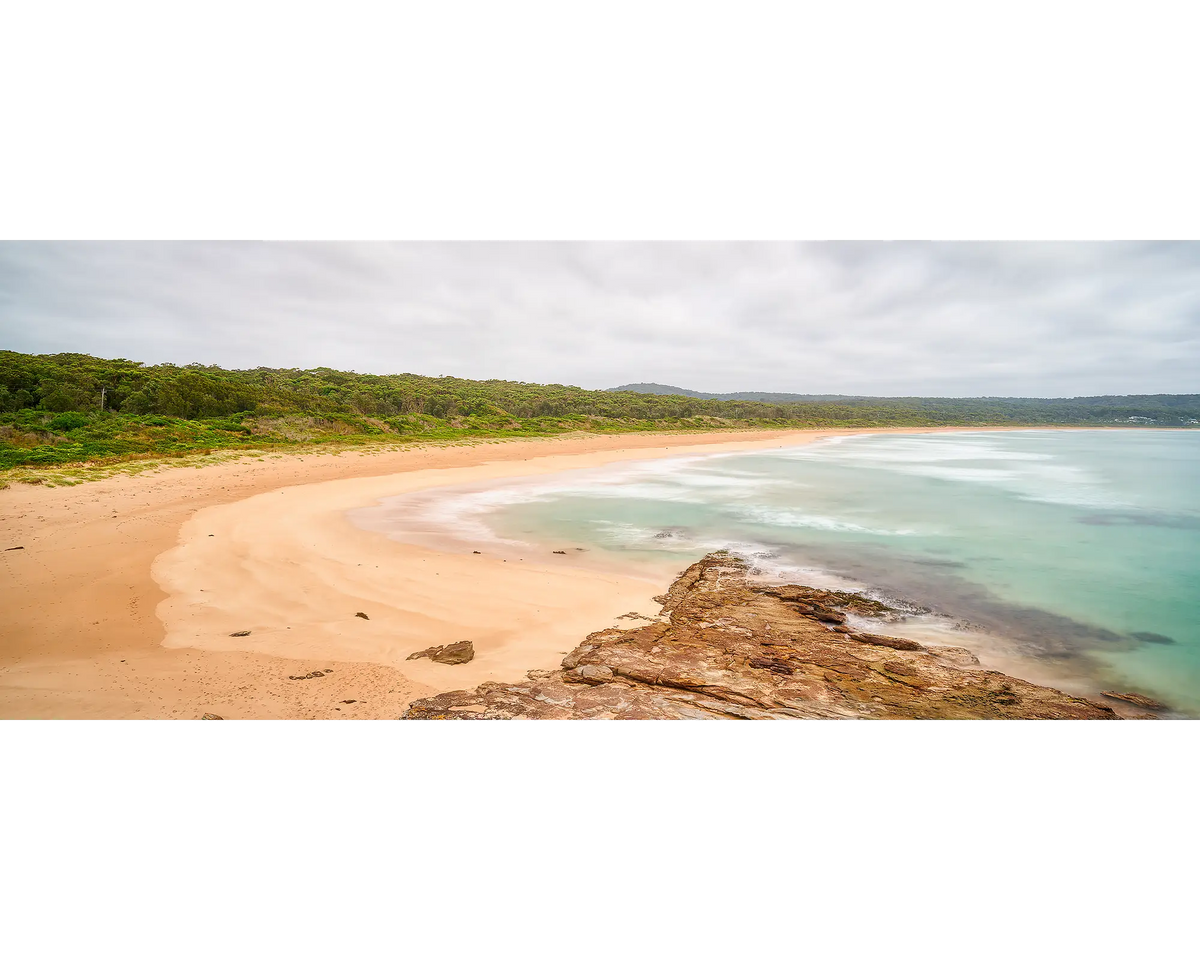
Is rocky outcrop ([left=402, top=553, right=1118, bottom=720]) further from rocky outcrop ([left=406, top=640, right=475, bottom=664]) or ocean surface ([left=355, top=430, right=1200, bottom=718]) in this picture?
ocean surface ([left=355, top=430, right=1200, bottom=718])

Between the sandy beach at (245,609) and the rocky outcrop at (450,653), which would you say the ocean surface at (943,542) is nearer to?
the sandy beach at (245,609)

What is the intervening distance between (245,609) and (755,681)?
3.97 meters

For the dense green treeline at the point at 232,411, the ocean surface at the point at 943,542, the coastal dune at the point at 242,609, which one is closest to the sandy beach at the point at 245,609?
the coastal dune at the point at 242,609

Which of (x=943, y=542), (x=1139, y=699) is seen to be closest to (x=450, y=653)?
(x=1139, y=699)

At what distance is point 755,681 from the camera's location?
3107 mm

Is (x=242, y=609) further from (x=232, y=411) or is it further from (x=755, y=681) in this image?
(x=232, y=411)

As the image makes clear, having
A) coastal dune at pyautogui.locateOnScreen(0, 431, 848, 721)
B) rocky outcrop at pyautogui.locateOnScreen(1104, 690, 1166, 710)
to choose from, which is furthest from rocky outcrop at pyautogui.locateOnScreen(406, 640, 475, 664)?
rocky outcrop at pyautogui.locateOnScreen(1104, 690, 1166, 710)

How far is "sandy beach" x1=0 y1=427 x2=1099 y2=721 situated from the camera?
2859 millimetres

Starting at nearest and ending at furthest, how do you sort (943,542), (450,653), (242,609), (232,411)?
1. (450,653)
2. (242,609)
3. (943,542)
4. (232,411)

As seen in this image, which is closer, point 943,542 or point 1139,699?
point 1139,699

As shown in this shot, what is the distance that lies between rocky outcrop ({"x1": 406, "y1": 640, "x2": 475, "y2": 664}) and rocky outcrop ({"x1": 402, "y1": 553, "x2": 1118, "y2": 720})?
449mm

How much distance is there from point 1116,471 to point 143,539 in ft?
86.2
